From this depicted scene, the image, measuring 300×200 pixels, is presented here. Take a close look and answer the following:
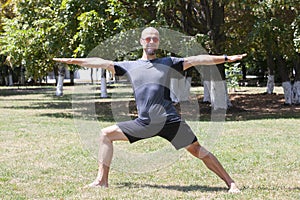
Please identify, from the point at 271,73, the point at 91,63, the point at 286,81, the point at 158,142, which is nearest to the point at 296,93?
the point at 286,81

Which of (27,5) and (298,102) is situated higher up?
(27,5)

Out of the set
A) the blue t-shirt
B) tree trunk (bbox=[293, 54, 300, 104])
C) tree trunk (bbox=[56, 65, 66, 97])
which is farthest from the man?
tree trunk (bbox=[56, 65, 66, 97])

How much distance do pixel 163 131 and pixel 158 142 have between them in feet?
15.9

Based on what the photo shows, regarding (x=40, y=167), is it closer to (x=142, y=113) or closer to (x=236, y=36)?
(x=142, y=113)

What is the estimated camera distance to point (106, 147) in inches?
243

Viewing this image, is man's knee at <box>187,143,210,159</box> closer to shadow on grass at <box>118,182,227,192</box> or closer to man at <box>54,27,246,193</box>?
man at <box>54,27,246,193</box>

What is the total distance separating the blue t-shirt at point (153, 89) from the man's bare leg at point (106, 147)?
0.31 meters

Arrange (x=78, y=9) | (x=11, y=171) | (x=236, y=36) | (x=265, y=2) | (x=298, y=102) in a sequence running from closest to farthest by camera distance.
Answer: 1. (x=11, y=171)
2. (x=265, y=2)
3. (x=78, y=9)
4. (x=236, y=36)
5. (x=298, y=102)

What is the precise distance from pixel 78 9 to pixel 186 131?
11838 mm

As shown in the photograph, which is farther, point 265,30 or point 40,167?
point 265,30

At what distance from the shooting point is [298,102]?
70.7 ft

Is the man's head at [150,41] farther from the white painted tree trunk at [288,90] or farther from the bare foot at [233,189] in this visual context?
the white painted tree trunk at [288,90]

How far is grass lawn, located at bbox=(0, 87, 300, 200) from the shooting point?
20.3 ft

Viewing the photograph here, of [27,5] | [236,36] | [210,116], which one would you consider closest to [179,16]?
[236,36]
